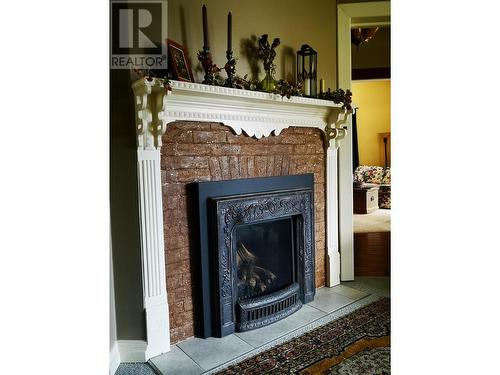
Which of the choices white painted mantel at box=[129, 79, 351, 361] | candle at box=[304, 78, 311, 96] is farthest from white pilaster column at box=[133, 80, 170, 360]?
candle at box=[304, 78, 311, 96]

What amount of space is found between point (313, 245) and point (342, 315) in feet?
1.76

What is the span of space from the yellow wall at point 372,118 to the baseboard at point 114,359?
5732 millimetres

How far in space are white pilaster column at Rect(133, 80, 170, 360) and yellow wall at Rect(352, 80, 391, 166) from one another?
214 inches

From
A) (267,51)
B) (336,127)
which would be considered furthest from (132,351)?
(336,127)

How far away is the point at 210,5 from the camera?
205cm

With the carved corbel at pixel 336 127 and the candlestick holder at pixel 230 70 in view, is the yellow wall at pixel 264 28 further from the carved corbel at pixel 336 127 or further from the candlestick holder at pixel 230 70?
the carved corbel at pixel 336 127

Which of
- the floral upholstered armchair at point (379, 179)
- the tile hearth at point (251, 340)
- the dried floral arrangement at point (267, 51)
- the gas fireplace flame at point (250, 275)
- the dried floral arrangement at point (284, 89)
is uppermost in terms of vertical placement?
the dried floral arrangement at point (267, 51)

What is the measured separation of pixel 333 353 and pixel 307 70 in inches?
75.3

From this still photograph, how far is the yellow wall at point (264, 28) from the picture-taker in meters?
1.95

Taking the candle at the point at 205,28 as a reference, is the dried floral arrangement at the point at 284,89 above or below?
below

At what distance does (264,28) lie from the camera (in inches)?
92.3

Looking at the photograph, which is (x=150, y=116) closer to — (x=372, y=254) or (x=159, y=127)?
(x=159, y=127)

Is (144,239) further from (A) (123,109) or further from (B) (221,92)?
(B) (221,92)

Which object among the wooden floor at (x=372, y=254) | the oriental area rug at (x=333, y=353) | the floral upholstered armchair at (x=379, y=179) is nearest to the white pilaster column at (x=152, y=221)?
the oriental area rug at (x=333, y=353)
